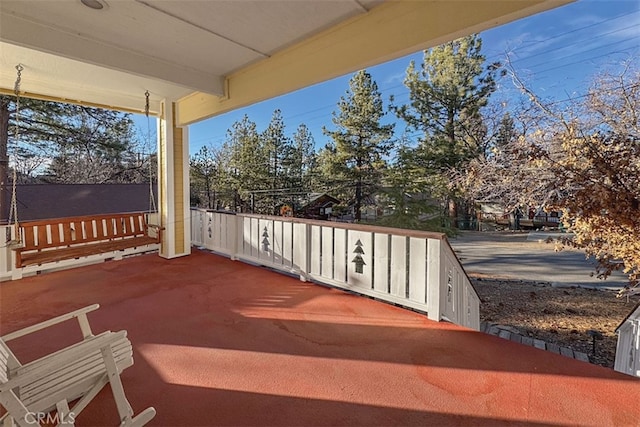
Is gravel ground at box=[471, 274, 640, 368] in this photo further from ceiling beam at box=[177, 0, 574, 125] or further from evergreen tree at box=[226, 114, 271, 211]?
evergreen tree at box=[226, 114, 271, 211]

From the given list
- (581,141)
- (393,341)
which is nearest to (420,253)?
(393,341)

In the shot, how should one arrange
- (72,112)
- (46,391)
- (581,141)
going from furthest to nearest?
(72,112) < (581,141) < (46,391)

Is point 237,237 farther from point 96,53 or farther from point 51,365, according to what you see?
point 51,365

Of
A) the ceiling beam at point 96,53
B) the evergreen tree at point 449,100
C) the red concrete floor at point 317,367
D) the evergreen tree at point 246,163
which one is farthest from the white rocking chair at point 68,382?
the evergreen tree at point 246,163

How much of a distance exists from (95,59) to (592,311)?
8.37 m

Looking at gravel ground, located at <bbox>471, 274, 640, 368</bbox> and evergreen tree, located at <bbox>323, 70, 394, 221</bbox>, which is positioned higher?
evergreen tree, located at <bbox>323, 70, 394, 221</bbox>

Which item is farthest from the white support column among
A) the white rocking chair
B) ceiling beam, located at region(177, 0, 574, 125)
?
the white rocking chair

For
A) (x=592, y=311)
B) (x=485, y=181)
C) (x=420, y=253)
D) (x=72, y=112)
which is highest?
(x=72, y=112)

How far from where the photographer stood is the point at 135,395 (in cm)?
172

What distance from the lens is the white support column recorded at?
4902 mm

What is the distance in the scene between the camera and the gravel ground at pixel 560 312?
4535 millimetres

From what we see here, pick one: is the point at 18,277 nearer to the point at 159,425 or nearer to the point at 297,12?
the point at 159,425

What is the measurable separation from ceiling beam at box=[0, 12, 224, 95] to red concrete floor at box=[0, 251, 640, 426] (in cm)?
246

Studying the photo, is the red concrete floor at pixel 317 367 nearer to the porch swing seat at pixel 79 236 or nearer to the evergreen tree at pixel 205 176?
the porch swing seat at pixel 79 236
